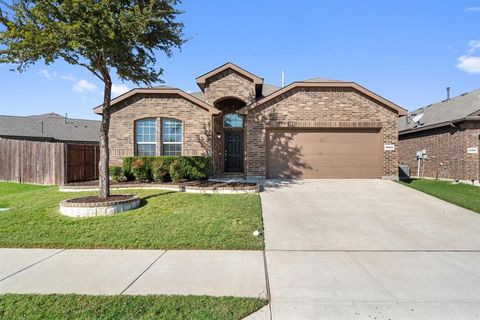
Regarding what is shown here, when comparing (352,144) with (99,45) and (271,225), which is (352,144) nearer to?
(271,225)

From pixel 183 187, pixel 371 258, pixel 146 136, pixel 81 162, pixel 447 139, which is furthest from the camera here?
pixel 447 139

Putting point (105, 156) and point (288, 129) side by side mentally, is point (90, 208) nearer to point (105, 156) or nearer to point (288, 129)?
point (105, 156)

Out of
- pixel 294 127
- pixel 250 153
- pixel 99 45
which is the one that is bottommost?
pixel 250 153

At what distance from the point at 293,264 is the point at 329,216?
3.39 m

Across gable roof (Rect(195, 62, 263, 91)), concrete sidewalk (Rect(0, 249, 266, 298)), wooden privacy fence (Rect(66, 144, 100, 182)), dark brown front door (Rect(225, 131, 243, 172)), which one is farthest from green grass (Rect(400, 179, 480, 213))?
wooden privacy fence (Rect(66, 144, 100, 182))

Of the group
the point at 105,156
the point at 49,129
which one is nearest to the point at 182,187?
the point at 105,156

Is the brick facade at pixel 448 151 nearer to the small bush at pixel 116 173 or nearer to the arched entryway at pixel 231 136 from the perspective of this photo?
the arched entryway at pixel 231 136

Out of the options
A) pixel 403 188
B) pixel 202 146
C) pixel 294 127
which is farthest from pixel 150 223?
pixel 403 188

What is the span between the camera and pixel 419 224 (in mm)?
7062

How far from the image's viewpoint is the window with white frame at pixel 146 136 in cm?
1415

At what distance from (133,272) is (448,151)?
17461mm

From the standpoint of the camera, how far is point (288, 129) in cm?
1355

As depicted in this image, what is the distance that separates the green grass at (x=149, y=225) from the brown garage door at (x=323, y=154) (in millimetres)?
4804

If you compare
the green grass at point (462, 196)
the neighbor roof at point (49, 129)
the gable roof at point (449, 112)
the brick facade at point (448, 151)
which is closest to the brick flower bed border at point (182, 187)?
the green grass at point (462, 196)
